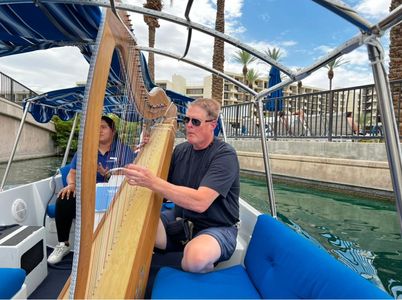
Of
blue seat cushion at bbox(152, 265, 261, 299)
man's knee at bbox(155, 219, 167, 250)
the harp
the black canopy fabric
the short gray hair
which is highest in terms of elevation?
the black canopy fabric

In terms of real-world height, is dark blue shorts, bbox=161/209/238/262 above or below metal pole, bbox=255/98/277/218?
below

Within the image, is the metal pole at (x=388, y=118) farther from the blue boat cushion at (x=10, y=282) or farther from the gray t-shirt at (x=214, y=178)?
the blue boat cushion at (x=10, y=282)

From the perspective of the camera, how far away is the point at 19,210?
298 cm

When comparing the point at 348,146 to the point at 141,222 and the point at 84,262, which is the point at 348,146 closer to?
the point at 141,222

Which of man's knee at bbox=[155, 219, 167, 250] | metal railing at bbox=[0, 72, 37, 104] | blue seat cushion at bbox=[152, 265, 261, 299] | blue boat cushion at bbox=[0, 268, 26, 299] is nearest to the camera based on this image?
blue boat cushion at bbox=[0, 268, 26, 299]

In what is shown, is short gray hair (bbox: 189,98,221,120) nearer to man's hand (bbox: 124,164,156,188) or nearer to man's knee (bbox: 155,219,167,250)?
man's hand (bbox: 124,164,156,188)

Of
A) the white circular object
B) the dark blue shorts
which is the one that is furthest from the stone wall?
the dark blue shorts

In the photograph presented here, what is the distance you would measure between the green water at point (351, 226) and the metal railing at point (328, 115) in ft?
4.67

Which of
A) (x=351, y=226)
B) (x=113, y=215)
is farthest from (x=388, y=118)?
(x=351, y=226)

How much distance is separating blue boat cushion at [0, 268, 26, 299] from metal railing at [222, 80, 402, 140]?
206 inches

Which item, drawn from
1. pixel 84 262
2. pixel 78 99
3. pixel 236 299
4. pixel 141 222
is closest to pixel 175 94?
pixel 78 99

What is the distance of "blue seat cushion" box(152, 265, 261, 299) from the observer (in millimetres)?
1516

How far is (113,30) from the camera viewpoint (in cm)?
111

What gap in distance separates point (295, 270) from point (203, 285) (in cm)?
46
